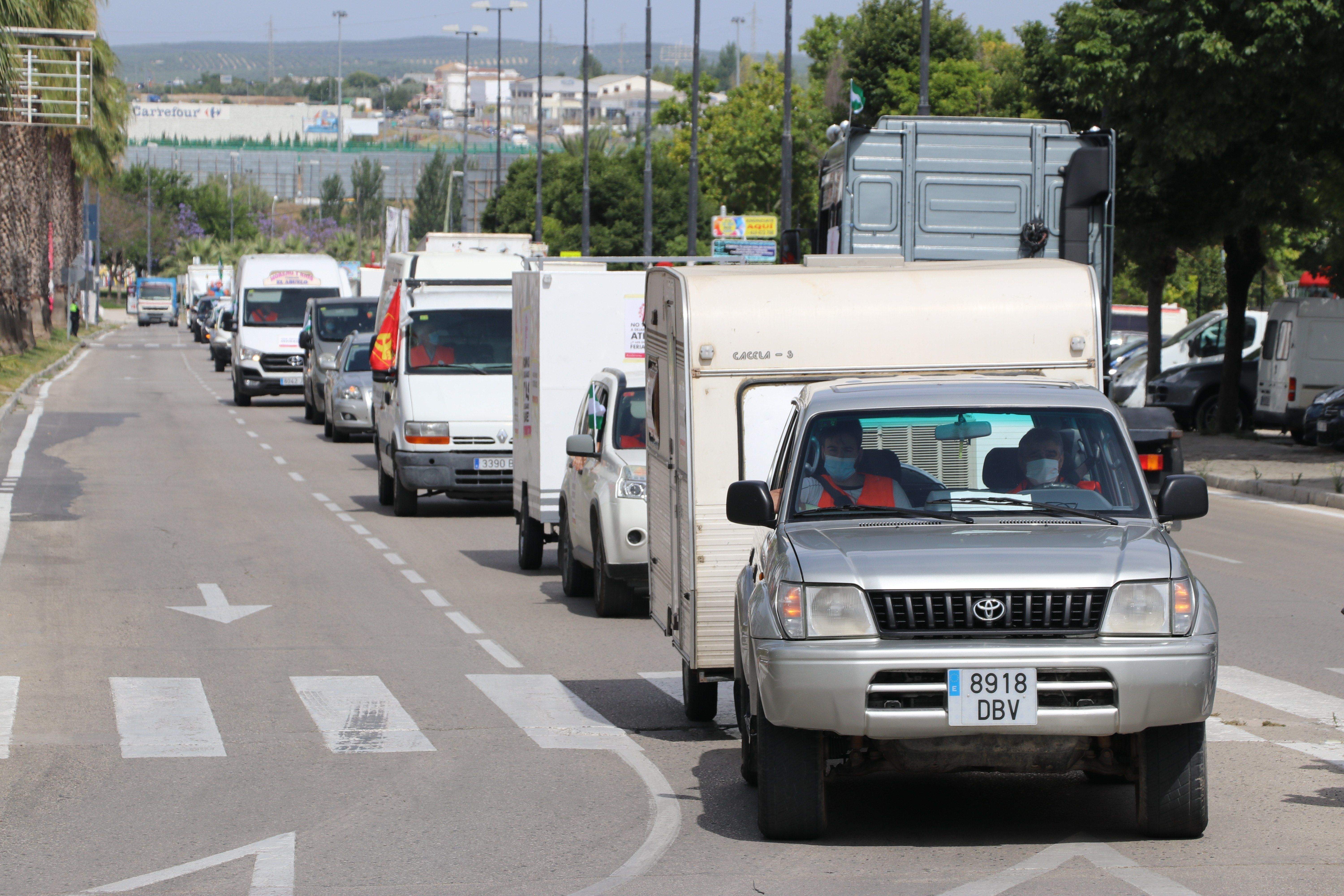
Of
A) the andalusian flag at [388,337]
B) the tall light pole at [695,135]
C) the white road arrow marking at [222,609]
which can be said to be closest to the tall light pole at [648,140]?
the tall light pole at [695,135]

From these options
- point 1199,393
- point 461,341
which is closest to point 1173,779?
point 461,341

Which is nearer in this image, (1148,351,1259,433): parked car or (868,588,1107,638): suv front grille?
(868,588,1107,638): suv front grille

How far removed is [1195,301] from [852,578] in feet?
238

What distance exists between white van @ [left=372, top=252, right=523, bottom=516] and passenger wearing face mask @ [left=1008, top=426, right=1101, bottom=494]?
1115 cm

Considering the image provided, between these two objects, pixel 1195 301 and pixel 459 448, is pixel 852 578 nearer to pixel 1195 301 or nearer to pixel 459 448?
pixel 459 448

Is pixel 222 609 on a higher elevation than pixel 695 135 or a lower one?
lower

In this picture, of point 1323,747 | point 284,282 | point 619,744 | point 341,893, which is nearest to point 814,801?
point 341,893

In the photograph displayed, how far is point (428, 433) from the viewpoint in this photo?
2000cm

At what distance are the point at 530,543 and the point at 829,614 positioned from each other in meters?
9.92

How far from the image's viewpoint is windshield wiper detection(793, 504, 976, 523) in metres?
6.89

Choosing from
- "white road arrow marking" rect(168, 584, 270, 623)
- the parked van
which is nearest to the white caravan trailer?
"white road arrow marking" rect(168, 584, 270, 623)

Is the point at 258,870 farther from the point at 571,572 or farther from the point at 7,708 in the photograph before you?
the point at 571,572

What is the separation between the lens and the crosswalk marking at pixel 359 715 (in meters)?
8.77

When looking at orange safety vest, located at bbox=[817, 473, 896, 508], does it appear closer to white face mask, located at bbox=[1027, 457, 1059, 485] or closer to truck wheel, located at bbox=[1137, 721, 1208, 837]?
white face mask, located at bbox=[1027, 457, 1059, 485]
